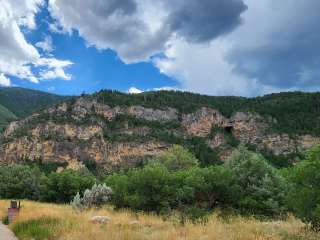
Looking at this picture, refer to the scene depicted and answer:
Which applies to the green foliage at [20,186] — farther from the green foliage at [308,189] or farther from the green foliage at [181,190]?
the green foliage at [308,189]

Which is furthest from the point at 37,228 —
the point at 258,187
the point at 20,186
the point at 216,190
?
the point at 20,186

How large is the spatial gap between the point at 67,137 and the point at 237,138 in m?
73.3

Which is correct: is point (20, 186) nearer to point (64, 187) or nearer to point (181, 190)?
point (64, 187)

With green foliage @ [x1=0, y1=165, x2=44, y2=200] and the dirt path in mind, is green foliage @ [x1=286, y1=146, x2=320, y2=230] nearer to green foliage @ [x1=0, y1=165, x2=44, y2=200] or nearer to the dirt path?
the dirt path

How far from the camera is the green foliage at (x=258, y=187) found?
19.3 meters

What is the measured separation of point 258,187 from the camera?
20.1 m

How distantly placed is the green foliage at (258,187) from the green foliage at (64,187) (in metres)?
27.8

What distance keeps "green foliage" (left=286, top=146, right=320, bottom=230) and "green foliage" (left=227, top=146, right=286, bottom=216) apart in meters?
7.08

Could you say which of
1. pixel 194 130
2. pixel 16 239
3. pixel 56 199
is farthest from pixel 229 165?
pixel 194 130

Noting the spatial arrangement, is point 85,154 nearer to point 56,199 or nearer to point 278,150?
point 278,150

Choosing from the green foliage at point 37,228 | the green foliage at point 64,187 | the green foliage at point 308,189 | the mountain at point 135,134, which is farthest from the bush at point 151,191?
the mountain at point 135,134

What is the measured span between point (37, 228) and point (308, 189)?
8059 mm

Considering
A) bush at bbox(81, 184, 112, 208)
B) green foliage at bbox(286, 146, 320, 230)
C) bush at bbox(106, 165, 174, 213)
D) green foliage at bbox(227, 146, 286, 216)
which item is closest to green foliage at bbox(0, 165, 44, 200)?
bush at bbox(81, 184, 112, 208)

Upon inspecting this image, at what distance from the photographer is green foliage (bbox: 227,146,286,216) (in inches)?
760
